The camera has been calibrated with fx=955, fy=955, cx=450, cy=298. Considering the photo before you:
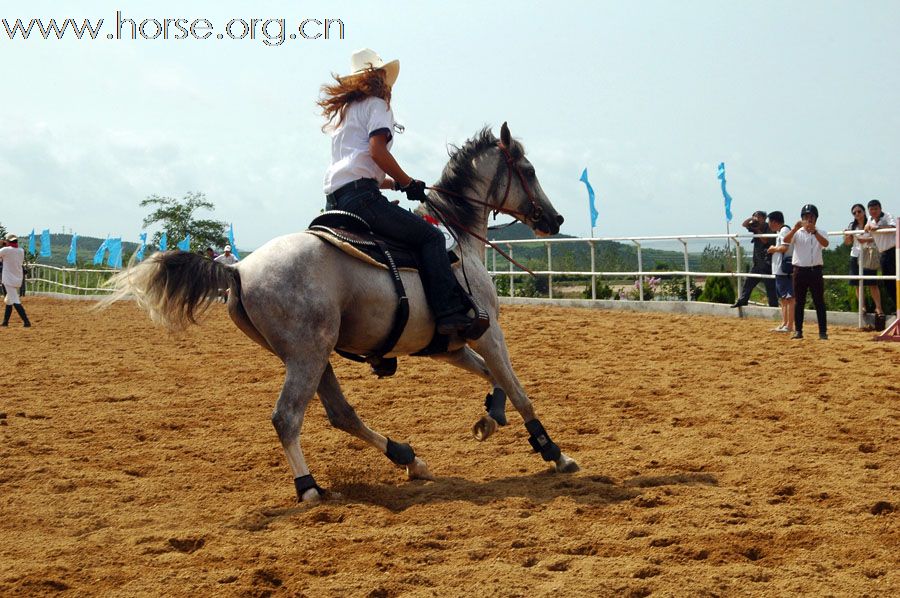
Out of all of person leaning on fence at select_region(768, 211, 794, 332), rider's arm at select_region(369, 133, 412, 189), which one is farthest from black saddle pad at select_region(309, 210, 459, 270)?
person leaning on fence at select_region(768, 211, 794, 332)

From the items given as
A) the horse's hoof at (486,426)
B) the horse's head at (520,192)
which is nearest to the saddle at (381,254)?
the horse's hoof at (486,426)

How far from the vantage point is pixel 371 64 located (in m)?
6.34

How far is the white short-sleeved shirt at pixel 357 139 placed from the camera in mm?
6207

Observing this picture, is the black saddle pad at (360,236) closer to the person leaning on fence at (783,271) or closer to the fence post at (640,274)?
the person leaning on fence at (783,271)

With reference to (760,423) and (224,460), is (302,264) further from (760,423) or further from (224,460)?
(760,423)

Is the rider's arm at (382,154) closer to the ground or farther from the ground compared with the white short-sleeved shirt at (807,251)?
farther from the ground

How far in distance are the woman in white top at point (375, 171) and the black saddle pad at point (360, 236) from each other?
0.05 metres

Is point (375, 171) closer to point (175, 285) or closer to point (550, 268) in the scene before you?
point (175, 285)

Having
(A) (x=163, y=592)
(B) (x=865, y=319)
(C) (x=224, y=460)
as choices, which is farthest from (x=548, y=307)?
(A) (x=163, y=592)

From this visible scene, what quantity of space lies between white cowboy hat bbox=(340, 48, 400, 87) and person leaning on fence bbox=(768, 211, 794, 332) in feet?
32.0

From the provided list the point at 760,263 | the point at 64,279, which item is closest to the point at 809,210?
the point at 760,263

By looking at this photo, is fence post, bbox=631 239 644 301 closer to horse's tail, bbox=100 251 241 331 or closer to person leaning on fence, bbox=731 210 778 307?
person leaning on fence, bbox=731 210 778 307

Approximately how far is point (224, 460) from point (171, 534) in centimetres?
208

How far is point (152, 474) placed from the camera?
6.72m
